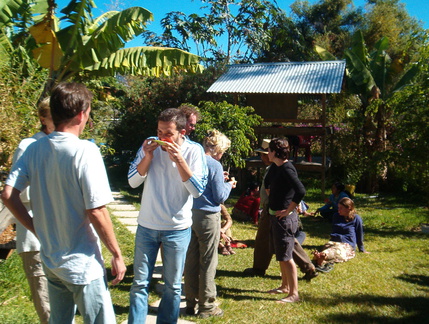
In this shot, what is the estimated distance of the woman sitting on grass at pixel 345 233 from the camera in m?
6.73

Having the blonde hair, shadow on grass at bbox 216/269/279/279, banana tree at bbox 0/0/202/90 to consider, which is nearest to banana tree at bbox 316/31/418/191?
banana tree at bbox 0/0/202/90

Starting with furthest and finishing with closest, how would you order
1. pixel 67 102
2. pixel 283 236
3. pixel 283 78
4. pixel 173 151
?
pixel 283 78 → pixel 283 236 → pixel 173 151 → pixel 67 102

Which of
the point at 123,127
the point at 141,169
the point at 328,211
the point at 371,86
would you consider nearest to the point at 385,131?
the point at 371,86

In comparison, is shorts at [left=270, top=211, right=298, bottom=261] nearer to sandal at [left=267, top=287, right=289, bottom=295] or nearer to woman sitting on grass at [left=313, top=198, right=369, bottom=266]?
sandal at [left=267, top=287, right=289, bottom=295]

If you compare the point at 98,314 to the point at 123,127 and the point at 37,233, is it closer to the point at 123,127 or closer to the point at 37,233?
the point at 37,233

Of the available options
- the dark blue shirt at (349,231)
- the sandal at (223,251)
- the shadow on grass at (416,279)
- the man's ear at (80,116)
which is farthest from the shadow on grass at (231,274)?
the man's ear at (80,116)

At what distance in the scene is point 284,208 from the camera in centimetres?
493

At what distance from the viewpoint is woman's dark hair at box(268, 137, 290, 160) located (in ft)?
16.3

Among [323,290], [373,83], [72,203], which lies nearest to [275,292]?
[323,290]

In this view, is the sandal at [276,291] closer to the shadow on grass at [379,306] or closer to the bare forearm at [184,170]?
the shadow on grass at [379,306]

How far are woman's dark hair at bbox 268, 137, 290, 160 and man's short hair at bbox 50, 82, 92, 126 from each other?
2.88 meters

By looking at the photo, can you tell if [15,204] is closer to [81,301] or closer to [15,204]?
[15,204]

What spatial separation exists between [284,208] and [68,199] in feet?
9.83

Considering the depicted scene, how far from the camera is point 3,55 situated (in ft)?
19.6
